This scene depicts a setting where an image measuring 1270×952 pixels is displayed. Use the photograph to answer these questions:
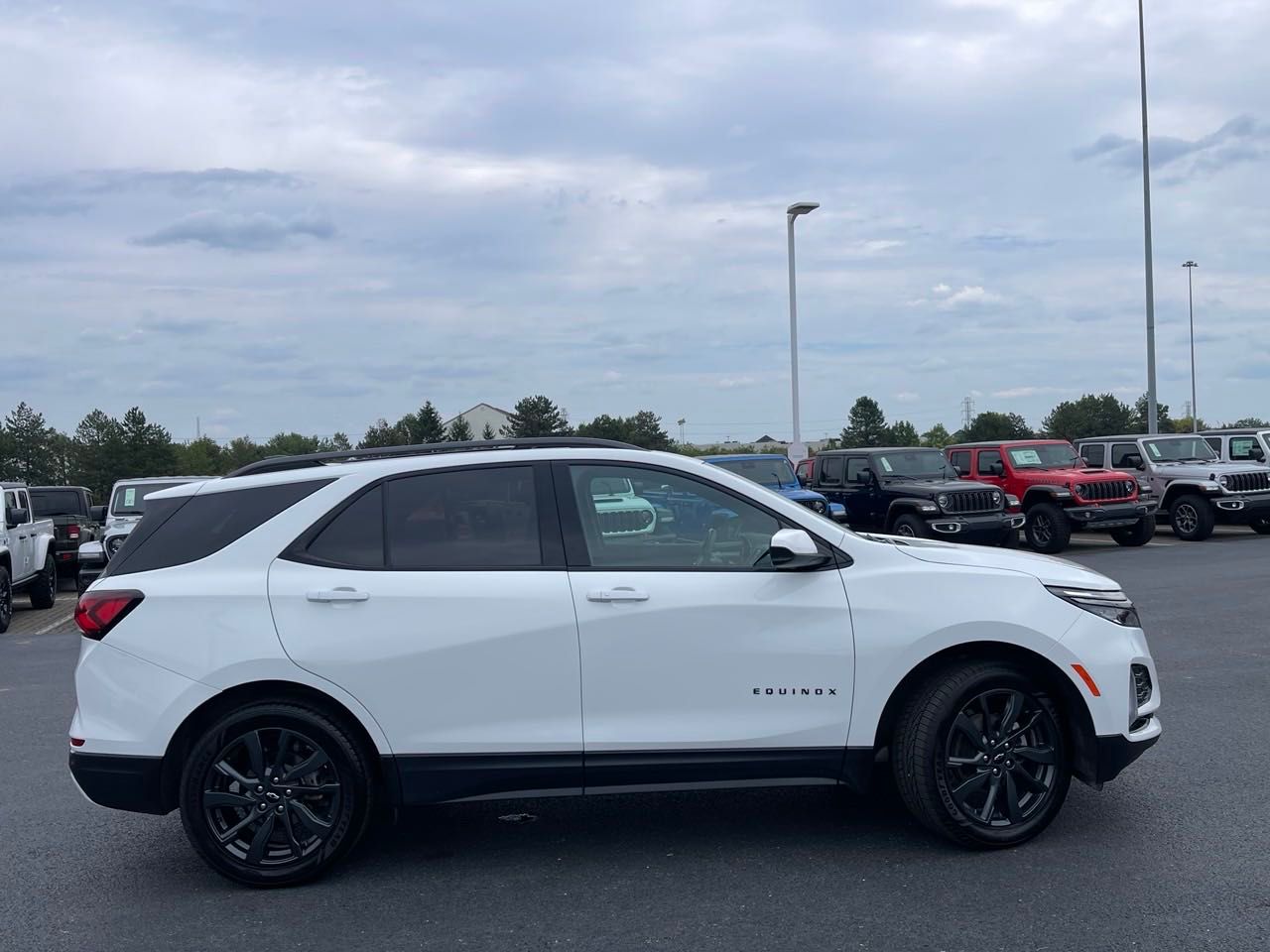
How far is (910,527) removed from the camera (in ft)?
64.1

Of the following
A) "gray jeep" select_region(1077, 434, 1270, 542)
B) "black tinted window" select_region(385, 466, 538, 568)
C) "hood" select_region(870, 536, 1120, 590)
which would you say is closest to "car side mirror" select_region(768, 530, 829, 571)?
"hood" select_region(870, 536, 1120, 590)

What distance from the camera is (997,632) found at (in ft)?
16.3

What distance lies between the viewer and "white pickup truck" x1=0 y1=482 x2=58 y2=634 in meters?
14.9

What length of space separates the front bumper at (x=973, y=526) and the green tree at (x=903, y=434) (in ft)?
202

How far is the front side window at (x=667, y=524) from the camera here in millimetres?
5035

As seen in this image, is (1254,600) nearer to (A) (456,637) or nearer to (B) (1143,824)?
(B) (1143,824)

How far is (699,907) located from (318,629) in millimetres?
1854

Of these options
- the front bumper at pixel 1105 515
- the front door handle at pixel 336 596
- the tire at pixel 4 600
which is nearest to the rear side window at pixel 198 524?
the front door handle at pixel 336 596

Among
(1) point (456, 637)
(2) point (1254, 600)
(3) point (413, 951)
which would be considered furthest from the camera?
(2) point (1254, 600)

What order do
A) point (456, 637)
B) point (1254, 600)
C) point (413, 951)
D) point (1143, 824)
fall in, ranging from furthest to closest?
point (1254, 600), point (1143, 824), point (456, 637), point (413, 951)

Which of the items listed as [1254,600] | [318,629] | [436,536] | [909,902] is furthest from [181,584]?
[1254,600]

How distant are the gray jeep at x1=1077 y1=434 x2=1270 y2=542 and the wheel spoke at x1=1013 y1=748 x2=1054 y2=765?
→ 18453 mm

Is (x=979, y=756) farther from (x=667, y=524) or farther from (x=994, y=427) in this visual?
(x=994, y=427)

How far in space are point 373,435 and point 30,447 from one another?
22155mm
